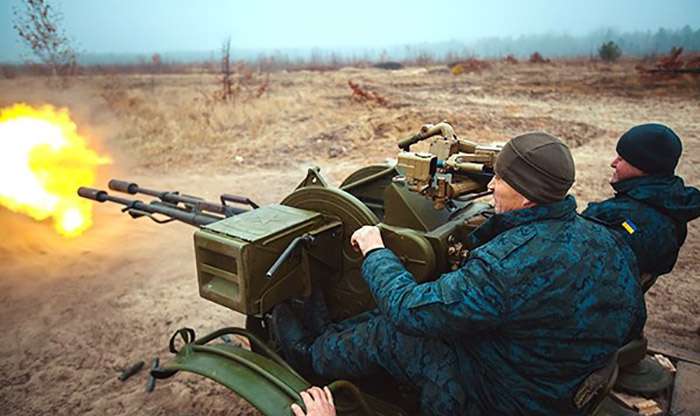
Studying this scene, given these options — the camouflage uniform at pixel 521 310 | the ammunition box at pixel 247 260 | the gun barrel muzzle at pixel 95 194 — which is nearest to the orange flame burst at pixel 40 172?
the gun barrel muzzle at pixel 95 194

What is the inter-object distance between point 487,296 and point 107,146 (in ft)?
40.3

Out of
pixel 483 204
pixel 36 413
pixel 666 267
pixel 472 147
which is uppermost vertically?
pixel 472 147

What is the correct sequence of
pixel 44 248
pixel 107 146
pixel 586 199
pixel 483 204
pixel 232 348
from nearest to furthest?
1. pixel 232 348
2. pixel 483 204
3. pixel 44 248
4. pixel 586 199
5. pixel 107 146

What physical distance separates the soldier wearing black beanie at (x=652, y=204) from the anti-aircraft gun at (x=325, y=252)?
0.82 metres

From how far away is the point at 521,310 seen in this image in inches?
82.4

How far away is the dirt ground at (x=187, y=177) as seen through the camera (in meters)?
4.68

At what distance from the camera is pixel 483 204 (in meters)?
3.56

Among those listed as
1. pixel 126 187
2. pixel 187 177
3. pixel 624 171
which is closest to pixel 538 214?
pixel 624 171

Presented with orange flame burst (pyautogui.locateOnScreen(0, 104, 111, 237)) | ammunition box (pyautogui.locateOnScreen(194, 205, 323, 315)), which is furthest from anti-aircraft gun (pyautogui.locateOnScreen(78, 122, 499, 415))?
orange flame burst (pyautogui.locateOnScreen(0, 104, 111, 237))

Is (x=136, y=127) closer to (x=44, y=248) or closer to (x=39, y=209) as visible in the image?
(x=39, y=209)

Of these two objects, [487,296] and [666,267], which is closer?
[487,296]

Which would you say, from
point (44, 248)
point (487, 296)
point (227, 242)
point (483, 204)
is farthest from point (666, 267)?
point (44, 248)

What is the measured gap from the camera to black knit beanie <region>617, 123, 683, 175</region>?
3.19 m

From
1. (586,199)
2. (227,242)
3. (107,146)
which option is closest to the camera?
(227,242)
